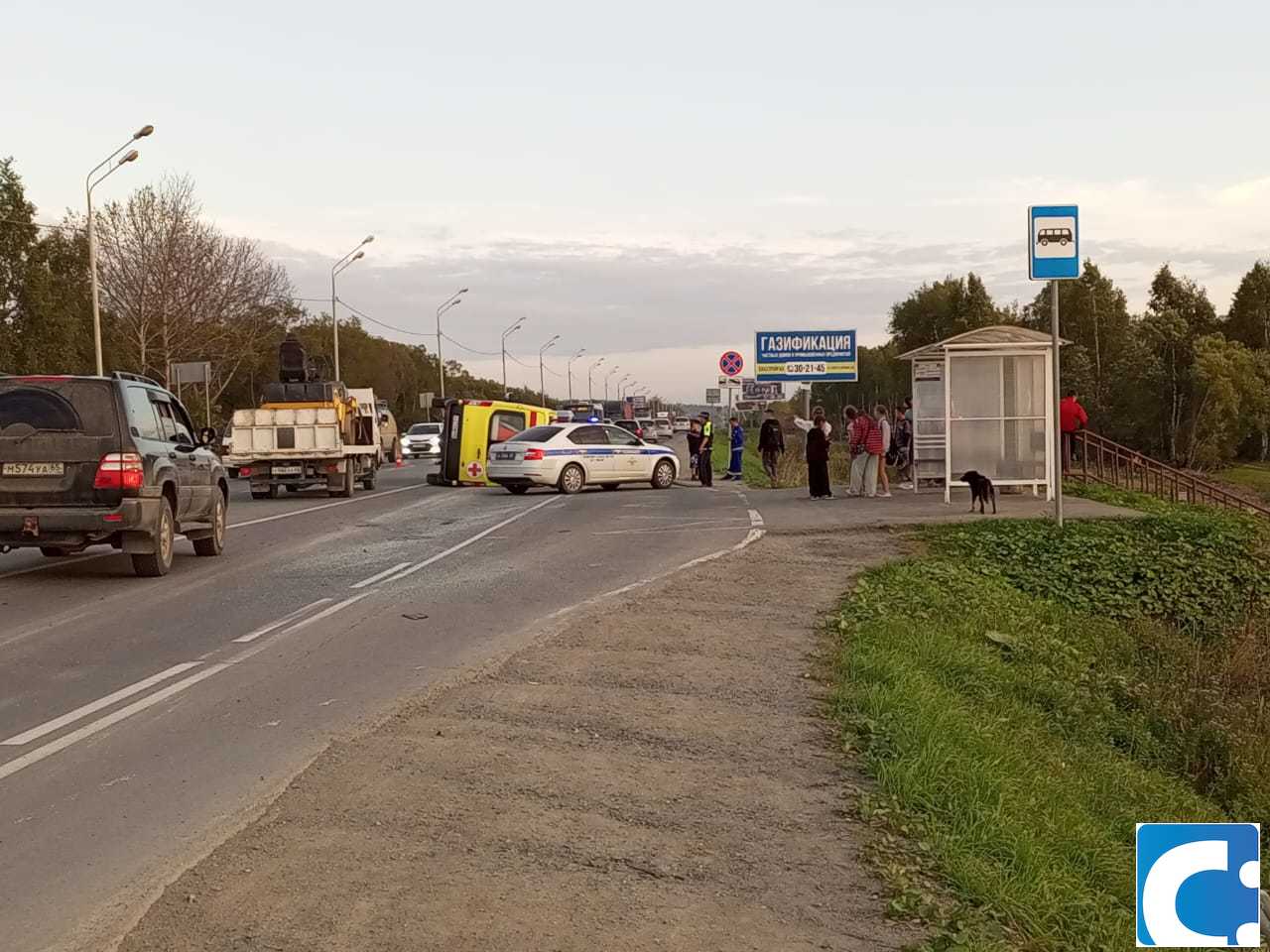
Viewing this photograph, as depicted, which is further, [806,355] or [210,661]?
[806,355]

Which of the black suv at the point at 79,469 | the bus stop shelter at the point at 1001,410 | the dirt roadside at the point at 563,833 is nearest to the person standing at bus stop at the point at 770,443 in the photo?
the bus stop shelter at the point at 1001,410

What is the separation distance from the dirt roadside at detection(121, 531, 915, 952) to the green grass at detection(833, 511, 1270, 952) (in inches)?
18.2

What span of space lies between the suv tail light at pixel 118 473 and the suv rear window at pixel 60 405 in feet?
1.02

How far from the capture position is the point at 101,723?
7473mm

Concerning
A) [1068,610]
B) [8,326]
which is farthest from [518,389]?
[1068,610]

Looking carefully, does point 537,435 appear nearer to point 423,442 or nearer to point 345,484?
point 345,484

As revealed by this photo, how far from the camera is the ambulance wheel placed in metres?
29.8

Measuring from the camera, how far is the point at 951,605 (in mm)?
13273

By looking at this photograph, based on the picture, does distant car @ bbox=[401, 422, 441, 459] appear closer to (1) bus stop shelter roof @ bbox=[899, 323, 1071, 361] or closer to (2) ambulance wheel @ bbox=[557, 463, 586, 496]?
(2) ambulance wheel @ bbox=[557, 463, 586, 496]

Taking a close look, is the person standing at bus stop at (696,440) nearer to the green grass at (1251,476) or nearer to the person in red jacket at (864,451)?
the person in red jacket at (864,451)

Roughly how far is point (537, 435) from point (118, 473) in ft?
54.9

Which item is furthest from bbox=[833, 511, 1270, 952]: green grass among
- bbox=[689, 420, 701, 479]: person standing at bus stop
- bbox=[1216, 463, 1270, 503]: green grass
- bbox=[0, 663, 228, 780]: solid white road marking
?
bbox=[1216, 463, 1270, 503]: green grass

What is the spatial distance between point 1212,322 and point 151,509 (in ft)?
261

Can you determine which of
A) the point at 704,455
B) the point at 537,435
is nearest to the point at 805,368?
the point at 704,455
